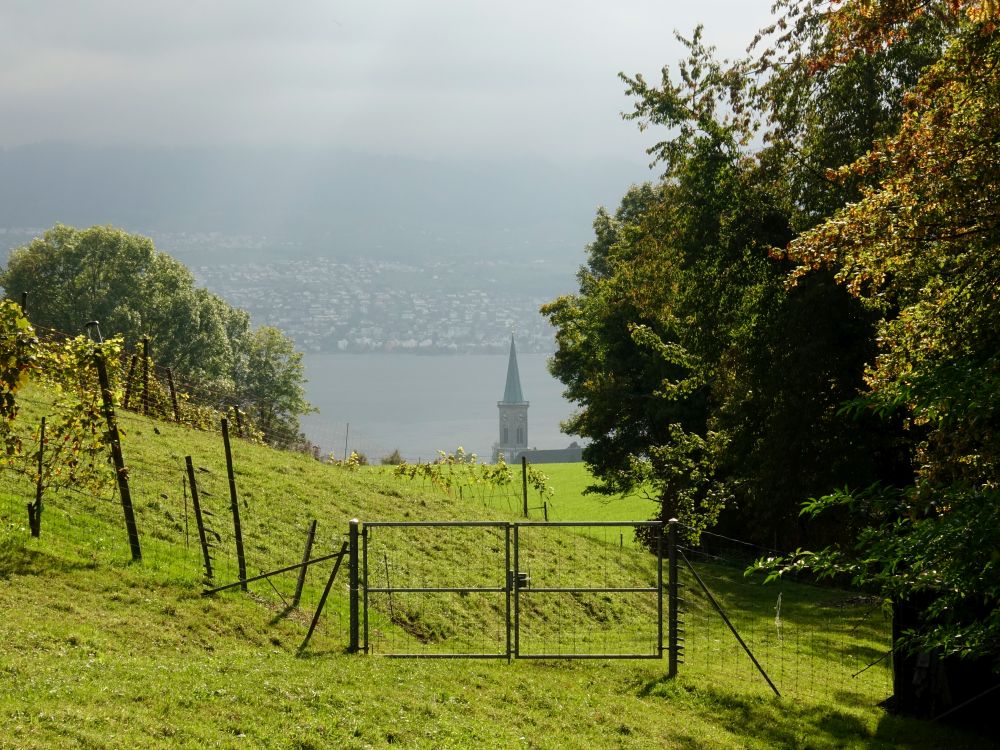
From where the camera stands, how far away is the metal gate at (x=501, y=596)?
50.0 ft

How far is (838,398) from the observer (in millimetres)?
20016

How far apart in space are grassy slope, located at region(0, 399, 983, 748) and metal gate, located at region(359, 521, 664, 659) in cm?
35

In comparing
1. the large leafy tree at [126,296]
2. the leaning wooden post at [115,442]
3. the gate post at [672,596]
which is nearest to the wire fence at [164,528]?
the leaning wooden post at [115,442]

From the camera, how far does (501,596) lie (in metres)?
20.2

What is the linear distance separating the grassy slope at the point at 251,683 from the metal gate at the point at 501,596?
0.35 m

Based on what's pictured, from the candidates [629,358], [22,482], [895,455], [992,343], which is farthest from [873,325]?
[629,358]

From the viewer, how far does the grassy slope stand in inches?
416

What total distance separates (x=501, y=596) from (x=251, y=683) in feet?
28.8

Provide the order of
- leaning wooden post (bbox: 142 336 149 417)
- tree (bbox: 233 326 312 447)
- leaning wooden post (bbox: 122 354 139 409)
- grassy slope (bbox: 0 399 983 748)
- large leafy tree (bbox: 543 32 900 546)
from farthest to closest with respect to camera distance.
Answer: tree (bbox: 233 326 312 447)
leaning wooden post (bbox: 142 336 149 417)
leaning wooden post (bbox: 122 354 139 409)
large leafy tree (bbox: 543 32 900 546)
grassy slope (bbox: 0 399 983 748)

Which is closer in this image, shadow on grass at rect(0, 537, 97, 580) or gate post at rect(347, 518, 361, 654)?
shadow on grass at rect(0, 537, 97, 580)

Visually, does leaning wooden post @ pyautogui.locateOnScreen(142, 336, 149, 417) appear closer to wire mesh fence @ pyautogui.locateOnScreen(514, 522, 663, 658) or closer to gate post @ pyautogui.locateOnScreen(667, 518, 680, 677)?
wire mesh fence @ pyautogui.locateOnScreen(514, 522, 663, 658)

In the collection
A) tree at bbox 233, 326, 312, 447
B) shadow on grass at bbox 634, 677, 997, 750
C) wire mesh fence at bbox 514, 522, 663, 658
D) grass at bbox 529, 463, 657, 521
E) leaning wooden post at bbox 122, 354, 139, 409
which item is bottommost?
shadow on grass at bbox 634, 677, 997, 750

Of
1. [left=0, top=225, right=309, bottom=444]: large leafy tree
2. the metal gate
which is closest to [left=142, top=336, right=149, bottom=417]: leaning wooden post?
the metal gate

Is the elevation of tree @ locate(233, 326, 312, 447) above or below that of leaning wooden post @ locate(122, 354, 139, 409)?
above
